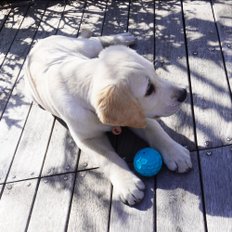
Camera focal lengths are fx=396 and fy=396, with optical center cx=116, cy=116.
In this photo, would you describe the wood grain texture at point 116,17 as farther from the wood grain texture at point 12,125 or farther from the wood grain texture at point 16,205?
the wood grain texture at point 16,205

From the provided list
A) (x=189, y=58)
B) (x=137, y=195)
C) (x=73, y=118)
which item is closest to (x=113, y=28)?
(x=189, y=58)

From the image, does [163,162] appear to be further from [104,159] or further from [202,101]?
[202,101]

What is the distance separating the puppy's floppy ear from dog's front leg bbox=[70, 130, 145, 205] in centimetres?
44

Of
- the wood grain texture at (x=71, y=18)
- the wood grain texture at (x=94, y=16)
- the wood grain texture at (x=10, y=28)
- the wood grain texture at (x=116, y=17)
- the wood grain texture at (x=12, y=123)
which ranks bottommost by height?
the wood grain texture at (x=10, y=28)

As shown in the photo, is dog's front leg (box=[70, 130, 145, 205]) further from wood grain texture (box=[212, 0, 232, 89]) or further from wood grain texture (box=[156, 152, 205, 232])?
wood grain texture (box=[212, 0, 232, 89])

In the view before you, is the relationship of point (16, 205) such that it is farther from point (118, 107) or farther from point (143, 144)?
point (118, 107)

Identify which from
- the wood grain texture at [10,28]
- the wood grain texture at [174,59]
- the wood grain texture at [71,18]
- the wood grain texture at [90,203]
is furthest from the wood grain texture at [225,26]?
the wood grain texture at [10,28]

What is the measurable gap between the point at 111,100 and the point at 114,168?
607mm

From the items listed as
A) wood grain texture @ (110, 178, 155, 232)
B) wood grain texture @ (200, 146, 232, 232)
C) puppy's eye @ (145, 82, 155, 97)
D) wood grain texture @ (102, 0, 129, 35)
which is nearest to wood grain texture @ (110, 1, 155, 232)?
wood grain texture @ (110, 178, 155, 232)

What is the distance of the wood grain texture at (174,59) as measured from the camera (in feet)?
9.57

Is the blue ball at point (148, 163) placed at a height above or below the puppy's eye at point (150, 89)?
below

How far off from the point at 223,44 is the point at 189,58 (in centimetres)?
34

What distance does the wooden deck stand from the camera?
2.48 m

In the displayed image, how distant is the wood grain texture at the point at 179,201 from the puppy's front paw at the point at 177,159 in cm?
5
